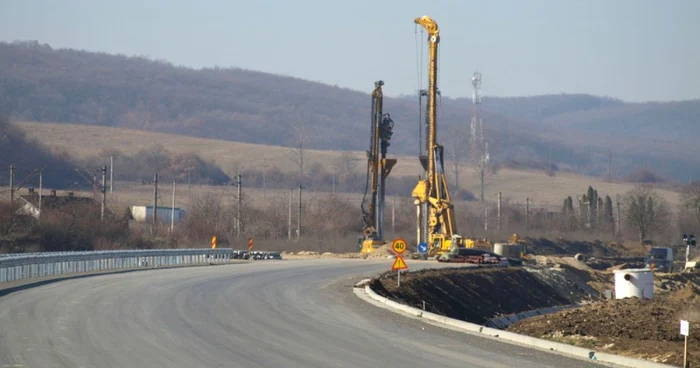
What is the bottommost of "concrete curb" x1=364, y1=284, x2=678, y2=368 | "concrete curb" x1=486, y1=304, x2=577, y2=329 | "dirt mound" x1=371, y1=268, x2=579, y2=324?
"concrete curb" x1=486, y1=304, x2=577, y2=329

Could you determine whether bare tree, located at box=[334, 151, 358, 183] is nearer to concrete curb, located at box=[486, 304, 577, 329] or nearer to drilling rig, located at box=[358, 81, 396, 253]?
drilling rig, located at box=[358, 81, 396, 253]

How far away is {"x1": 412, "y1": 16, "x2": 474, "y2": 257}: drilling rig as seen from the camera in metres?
71.2

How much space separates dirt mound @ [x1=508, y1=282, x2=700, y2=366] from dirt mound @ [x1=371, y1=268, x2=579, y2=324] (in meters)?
4.72

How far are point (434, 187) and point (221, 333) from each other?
50805 mm

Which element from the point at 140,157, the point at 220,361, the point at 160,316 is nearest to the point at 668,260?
the point at 160,316

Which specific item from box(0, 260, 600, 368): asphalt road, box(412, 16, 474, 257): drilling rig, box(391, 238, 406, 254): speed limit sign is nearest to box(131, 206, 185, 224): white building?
box(412, 16, 474, 257): drilling rig

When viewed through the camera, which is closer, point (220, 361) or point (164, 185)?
point (220, 361)

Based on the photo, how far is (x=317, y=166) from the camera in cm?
19075

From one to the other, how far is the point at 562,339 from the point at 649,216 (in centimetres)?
9746

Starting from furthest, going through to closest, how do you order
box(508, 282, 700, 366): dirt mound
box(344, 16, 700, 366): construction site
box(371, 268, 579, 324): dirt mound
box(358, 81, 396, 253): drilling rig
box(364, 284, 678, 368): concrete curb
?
box(358, 81, 396, 253): drilling rig, box(371, 268, 579, 324): dirt mound, box(344, 16, 700, 366): construction site, box(508, 282, 700, 366): dirt mound, box(364, 284, 678, 368): concrete curb

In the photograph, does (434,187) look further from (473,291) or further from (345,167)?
(345,167)

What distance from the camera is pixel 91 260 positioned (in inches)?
1750

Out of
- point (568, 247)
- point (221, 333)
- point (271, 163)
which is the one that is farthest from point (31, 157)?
point (221, 333)

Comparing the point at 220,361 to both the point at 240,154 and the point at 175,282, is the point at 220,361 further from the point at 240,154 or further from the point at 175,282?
the point at 240,154
